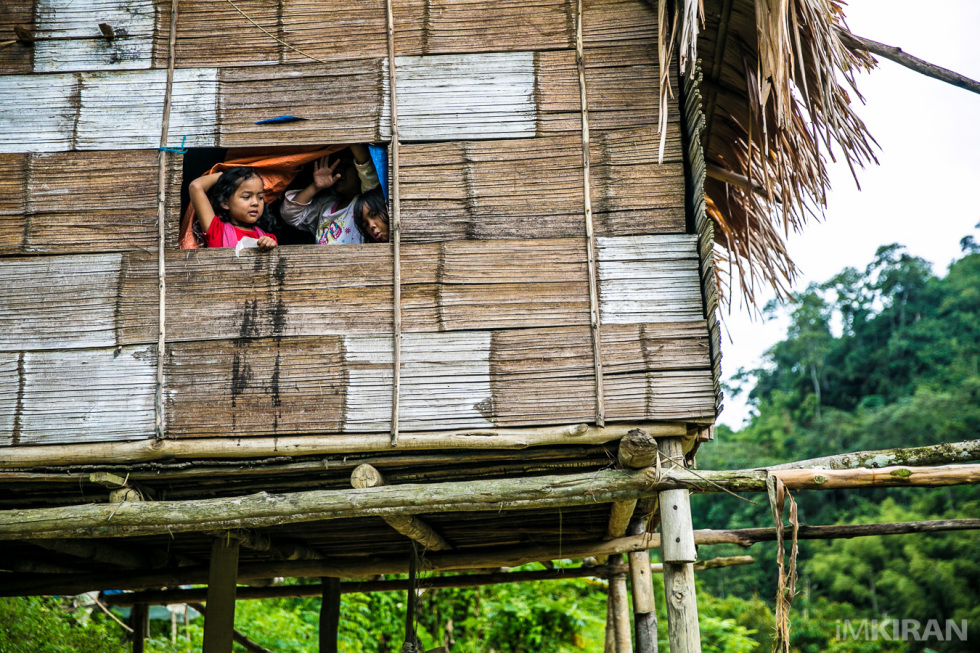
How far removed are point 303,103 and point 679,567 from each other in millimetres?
2791

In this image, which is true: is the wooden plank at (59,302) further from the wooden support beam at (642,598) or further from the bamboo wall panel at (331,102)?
the wooden support beam at (642,598)

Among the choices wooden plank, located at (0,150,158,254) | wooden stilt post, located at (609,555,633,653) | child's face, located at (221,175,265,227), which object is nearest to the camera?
wooden plank, located at (0,150,158,254)

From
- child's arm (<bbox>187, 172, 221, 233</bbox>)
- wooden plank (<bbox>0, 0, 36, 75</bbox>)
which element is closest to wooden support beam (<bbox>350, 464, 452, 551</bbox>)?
child's arm (<bbox>187, 172, 221, 233</bbox>)

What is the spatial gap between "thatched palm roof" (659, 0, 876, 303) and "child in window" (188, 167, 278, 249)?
2.19 metres

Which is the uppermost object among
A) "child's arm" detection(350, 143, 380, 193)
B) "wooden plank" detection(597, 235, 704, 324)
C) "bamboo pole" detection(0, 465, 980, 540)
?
"child's arm" detection(350, 143, 380, 193)

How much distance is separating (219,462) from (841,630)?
61.3 feet

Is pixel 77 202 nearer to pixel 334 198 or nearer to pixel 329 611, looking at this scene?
pixel 334 198

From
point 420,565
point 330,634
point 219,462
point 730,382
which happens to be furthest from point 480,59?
point 730,382

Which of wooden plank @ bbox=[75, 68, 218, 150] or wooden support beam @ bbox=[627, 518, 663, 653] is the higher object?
wooden plank @ bbox=[75, 68, 218, 150]

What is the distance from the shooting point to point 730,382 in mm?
35594

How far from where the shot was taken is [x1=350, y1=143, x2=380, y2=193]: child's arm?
14.7 feet

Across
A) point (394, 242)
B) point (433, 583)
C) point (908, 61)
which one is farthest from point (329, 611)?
point (908, 61)

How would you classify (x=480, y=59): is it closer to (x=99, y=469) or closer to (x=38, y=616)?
(x=99, y=469)

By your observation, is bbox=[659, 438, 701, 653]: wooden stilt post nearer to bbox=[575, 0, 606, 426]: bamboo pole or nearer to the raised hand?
bbox=[575, 0, 606, 426]: bamboo pole
